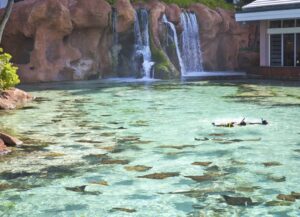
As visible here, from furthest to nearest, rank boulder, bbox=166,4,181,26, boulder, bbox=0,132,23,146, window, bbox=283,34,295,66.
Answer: boulder, bbox=166,4,181,26, window, bbox=283,34,295,66, boulder, bbox=0,132,23,146

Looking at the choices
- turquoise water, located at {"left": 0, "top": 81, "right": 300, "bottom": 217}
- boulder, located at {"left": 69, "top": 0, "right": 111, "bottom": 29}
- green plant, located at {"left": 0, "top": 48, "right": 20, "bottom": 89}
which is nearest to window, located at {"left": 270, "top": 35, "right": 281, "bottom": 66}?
boulder, located at {"left": 69, "top": 0, "right": 111, "bottom": 29}

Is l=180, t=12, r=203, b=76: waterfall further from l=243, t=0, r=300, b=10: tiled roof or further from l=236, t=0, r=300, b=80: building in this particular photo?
l=243, t=0, r=300, b=10: tiled roof

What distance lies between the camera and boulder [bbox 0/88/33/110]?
55.2ft

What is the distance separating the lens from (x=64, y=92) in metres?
21.8

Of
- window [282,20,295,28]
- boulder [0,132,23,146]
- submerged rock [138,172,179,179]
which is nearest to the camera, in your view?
submerged rock [138,172,179,179]

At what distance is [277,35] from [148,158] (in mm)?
20352

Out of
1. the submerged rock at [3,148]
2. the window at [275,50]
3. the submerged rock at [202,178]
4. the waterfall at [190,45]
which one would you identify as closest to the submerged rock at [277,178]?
the submerged rock at [202,178]

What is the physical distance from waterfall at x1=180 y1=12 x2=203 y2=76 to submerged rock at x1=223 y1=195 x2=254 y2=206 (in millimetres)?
25010

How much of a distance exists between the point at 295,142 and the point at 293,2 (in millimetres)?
16299

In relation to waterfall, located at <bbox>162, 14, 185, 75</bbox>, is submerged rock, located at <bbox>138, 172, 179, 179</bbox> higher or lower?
lower

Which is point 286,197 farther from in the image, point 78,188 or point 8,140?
point 8,140

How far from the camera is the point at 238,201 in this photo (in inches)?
269

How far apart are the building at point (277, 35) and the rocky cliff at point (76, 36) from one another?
4.39m

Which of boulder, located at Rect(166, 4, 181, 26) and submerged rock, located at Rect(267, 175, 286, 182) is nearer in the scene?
submerged rock, located at Rect(267, 175, 286, 182)
